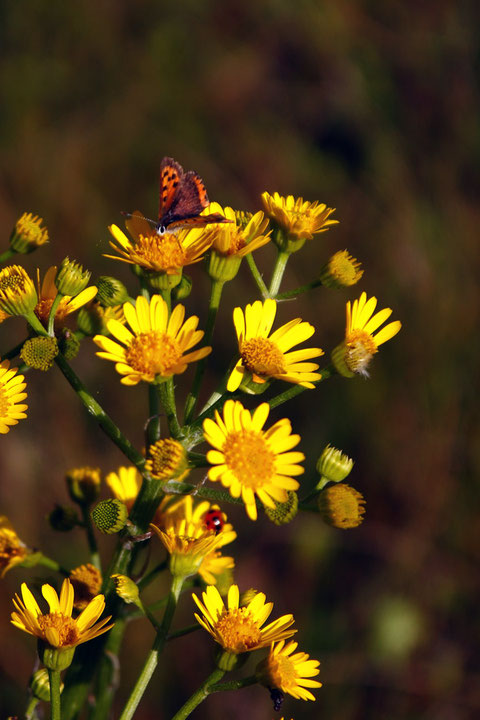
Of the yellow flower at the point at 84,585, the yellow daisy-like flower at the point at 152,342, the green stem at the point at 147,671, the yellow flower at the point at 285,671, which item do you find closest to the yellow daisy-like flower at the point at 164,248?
the yellow daisy-like flower at the point at 152,342

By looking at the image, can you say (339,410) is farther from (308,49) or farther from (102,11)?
(102,11)

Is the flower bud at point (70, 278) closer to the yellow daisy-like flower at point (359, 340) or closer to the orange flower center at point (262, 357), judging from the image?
the orange flower center at point (262, 357)

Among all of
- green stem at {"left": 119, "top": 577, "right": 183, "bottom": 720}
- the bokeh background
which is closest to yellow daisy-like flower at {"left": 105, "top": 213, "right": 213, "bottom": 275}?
green stem at {"left": 119, "top": 577, "right": 183, "bottom": 720}

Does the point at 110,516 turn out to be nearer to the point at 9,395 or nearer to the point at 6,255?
the point at 9,395

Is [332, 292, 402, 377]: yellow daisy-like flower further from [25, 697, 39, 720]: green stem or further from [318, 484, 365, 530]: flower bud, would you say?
[25, 697, 39, 720]: green stem

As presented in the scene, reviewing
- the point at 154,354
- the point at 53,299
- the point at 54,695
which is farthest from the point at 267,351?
the point at 54,695

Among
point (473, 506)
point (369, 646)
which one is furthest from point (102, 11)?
point (369, 646)
